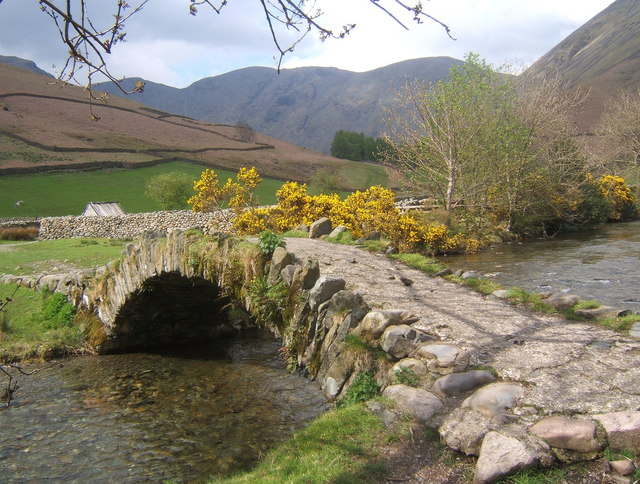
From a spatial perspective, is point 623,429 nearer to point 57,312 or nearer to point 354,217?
point 57,312

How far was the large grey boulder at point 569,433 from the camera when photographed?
13.0 ft

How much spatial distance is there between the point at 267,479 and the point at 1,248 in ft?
76.8

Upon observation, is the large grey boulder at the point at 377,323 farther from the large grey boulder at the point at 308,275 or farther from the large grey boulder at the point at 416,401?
the large grey boulder at the point at 308,275

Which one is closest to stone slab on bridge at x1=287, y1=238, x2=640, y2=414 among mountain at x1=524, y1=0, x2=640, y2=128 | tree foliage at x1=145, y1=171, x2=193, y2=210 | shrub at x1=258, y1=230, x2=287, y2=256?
shrub at x1=258, y1=230, x2=287, y2=256

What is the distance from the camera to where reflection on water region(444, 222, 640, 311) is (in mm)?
11695

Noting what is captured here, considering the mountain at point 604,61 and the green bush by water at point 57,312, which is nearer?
the green bush by water at point 57,312

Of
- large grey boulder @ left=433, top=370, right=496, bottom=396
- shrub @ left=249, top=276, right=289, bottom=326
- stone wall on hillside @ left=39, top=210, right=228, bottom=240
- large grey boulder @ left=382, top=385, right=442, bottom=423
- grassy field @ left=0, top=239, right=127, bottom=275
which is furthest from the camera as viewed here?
stone wall on hillside @ left=39, top=210, right=228, bottom=240

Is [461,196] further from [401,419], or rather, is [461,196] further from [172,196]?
[172,196]

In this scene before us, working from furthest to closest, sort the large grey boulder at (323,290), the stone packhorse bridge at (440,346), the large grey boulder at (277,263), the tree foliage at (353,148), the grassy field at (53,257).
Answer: the tree foliage at (353,148)
the grassy field at (53,257)
the large grey boulder at (277,263)
the large grey boulder at (323,290)
the stone packhorse bridge at (440,346)

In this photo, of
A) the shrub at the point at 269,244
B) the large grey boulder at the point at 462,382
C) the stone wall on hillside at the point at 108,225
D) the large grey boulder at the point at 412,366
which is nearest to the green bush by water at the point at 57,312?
the shrub at the point at 269,244

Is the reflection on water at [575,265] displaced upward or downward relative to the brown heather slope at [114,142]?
downward

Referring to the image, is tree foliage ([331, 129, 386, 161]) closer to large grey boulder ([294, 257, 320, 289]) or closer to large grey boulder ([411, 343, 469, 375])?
large grey boulder ([294, 257, 320, 289])

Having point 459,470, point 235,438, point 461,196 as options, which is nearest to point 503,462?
point 459,470

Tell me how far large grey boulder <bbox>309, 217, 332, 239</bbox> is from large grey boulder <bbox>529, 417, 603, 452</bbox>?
39.1 ft
